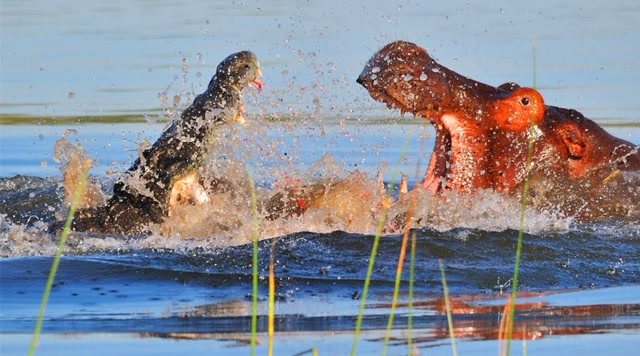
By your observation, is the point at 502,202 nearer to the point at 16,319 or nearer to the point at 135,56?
the point at 16,319

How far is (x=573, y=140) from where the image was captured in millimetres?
7121

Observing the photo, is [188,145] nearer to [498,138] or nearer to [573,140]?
[498,138]

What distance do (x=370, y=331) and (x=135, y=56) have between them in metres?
10.9

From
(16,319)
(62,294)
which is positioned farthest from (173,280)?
(16,319)

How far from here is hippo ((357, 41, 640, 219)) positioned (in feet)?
22.2

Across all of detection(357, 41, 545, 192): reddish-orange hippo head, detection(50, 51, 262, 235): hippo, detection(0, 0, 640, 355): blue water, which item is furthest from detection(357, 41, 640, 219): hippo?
detection(50, 51, 262, 235): hippo

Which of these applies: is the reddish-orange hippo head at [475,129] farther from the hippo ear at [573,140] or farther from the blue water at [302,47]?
the blue water at [302,47]

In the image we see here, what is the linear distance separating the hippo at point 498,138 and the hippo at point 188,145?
939 millimetres

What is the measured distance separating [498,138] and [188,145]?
1808 mm

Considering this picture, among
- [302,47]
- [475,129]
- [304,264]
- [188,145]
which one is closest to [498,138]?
[475,129]

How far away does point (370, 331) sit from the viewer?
16.0 feet

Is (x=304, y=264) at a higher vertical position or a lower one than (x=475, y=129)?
lower

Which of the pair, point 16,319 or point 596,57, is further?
point 596,57

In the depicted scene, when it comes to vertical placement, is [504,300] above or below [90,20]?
below
